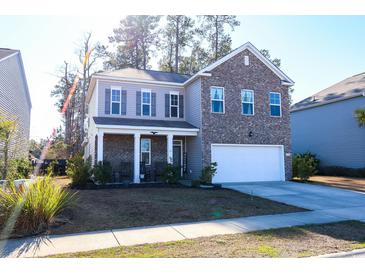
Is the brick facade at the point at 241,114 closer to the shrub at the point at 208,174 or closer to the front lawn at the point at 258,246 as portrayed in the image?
the shrub at the point at 208,174

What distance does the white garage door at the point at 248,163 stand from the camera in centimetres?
1630

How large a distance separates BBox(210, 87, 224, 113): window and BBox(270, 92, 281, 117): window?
341 cm

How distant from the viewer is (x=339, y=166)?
72.3 ft

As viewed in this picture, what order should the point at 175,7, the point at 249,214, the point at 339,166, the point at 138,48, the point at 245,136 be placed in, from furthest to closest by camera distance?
the point at 138,48
the point at 339,166
the point at 245,136
the point at 249,214
the point at 175,7

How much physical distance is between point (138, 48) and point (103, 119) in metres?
19.6

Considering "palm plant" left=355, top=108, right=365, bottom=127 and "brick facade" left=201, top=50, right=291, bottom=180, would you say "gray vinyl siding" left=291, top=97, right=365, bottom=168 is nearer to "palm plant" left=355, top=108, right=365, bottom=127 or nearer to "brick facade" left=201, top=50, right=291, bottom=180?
"palm plant" left=355, top=108, right=365, bottom=127

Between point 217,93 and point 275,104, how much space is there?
4011 millimetres

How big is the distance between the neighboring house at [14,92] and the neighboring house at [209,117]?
4428 mm

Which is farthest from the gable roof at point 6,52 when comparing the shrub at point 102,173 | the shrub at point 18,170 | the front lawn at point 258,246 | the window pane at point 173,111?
the front lawn at point 258,246

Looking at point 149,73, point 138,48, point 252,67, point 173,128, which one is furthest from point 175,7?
point 138,48

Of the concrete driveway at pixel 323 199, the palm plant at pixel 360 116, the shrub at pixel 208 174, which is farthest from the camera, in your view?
the palm plant at pixel 360 116

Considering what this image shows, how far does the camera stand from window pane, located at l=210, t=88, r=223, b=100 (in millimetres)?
16495
